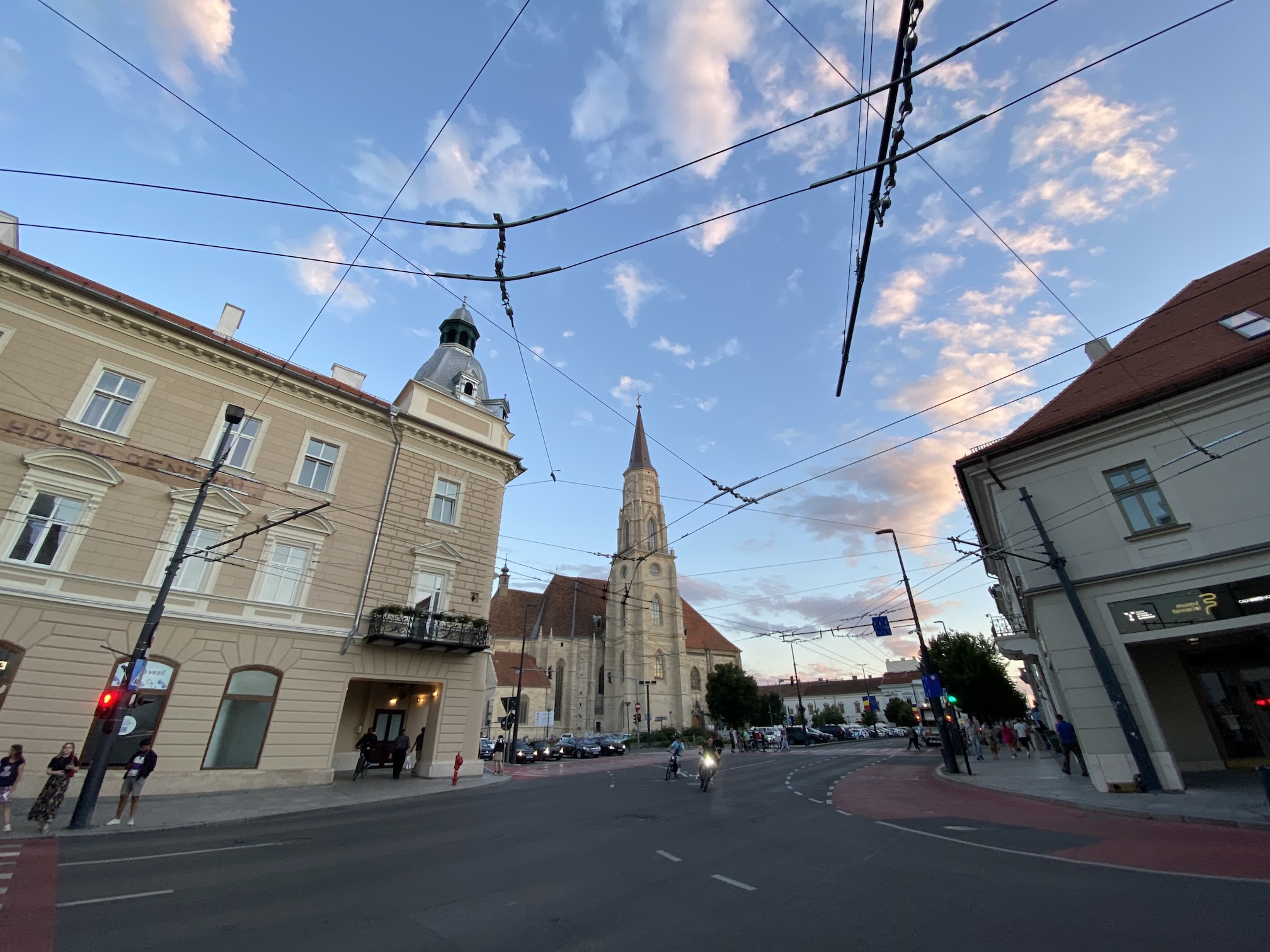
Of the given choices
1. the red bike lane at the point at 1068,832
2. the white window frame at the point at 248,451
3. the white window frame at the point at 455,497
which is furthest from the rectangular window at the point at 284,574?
the red bike lane at the point at 1068,832

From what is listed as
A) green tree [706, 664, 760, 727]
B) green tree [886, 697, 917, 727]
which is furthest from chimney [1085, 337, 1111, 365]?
green tree [886, 697, 917, 727]

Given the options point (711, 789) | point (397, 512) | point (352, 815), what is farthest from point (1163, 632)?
point (397, 512)

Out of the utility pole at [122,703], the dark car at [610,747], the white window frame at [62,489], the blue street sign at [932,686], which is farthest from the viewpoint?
the dark car at [610,747]

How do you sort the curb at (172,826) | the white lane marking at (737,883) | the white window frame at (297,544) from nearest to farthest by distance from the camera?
the white lane marking at (737,883)
the curb at (172,826)
the white window frame at (297,544)

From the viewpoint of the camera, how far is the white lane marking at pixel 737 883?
245 inches

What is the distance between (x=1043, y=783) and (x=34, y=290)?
101 feet

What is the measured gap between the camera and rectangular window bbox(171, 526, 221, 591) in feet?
49.6

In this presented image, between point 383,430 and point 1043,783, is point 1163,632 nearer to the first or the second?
point 1043,783

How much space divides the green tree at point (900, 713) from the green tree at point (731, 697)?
48.1 m

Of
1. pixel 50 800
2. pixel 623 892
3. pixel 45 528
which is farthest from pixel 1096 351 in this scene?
pixel 45 528

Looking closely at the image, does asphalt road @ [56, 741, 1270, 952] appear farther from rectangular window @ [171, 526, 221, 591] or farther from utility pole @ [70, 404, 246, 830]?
rectangular window @ [171, 526, 221, 591]

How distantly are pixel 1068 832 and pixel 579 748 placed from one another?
35.1 metres

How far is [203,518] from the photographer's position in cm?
1573

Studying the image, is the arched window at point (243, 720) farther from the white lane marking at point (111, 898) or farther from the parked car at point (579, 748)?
the parked car at point (579, 748)
